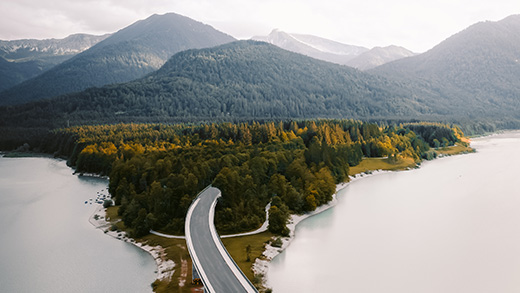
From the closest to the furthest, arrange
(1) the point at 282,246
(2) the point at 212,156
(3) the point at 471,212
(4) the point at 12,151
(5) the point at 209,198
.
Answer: (1) the point at 282,246
(5) the point at 209,198
(3) the point at 471,212
(2) the point at 212,156
(4) the point at 12,151

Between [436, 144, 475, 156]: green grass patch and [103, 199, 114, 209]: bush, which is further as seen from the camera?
[436, 144, 475, 156]: green grass patch

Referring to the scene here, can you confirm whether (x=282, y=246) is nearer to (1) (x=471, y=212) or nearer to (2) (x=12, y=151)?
(1) (x=471, y=212)

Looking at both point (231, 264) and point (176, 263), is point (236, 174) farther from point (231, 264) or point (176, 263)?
point (231, 264)

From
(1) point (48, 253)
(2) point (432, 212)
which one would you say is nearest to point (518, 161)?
(2) point (432, 212)

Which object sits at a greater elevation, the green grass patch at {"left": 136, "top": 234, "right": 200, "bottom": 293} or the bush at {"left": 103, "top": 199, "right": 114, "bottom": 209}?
the green grass patch at {"left": 136, "top": 234, "right": 200, "bottom": 293}

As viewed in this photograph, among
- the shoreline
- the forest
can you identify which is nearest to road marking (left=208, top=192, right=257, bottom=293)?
the shoreline

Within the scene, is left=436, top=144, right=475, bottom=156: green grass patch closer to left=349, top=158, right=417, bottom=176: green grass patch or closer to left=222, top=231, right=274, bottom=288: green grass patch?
left=349, top=158, right=417, bottom=176: green grass patch

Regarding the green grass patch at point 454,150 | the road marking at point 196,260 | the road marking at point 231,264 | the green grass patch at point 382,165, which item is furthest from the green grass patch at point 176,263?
the green grass patch at point 454,150
